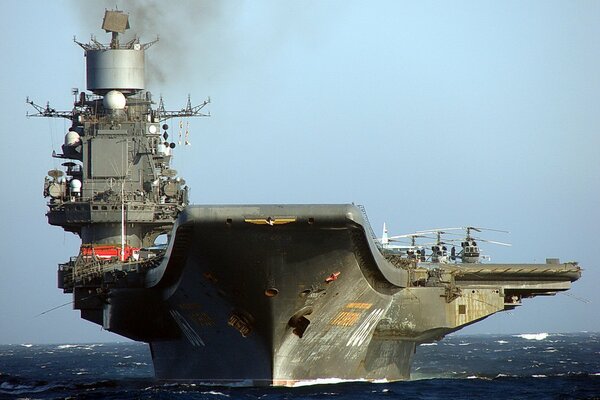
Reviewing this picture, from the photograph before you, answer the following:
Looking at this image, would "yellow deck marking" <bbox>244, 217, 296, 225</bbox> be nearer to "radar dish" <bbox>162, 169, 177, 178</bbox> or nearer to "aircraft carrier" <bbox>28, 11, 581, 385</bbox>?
"aircraft carrier" <bbox>28, 11, 581, 385</bbox>

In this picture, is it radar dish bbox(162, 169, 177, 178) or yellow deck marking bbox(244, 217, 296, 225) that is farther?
radar dish bbox(162, 169, 177, 178)

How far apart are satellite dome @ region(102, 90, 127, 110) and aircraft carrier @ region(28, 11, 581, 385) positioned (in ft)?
0.15

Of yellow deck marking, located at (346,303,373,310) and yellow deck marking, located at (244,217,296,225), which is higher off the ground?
yellow deck marking, located at (244,217,296,225)

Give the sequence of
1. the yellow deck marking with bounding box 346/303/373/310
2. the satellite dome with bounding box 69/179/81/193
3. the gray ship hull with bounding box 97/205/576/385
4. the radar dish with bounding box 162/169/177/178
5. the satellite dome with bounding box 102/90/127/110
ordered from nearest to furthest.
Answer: the gray ship hull with bounding box 97/205/576/385 → the yellow deck marking with bounding box 346/303/373/310 → the satellite dome with bounding box 69/179/81/193 → the radar dish with bounding box 162/169/177/178 → the satellite dome with bounding box 102/90/127/110

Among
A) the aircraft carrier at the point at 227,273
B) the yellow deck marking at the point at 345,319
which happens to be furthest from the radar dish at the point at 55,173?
the yellow deck marking at the point at 345,319

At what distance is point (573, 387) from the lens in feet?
118

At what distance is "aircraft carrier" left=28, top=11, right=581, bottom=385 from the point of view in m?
29.1

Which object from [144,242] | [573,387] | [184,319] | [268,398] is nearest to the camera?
[268,398]

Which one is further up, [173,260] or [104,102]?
[104,102]

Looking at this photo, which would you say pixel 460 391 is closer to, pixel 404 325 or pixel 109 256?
pixel 404 325

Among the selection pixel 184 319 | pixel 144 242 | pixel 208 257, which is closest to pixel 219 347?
pixel 184 319

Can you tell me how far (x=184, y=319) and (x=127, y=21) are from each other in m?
15.7

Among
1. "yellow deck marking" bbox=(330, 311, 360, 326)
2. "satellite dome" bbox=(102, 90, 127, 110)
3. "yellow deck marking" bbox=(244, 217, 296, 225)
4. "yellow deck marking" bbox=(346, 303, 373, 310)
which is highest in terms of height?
"satellite dome" bbox=(102, 90, 127, 110)

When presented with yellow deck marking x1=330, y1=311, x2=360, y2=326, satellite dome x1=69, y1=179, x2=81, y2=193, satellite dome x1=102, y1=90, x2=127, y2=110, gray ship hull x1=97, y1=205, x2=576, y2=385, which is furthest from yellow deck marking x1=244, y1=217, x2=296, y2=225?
satellite dome x1=102, y1=90, x2=127, y2=110
